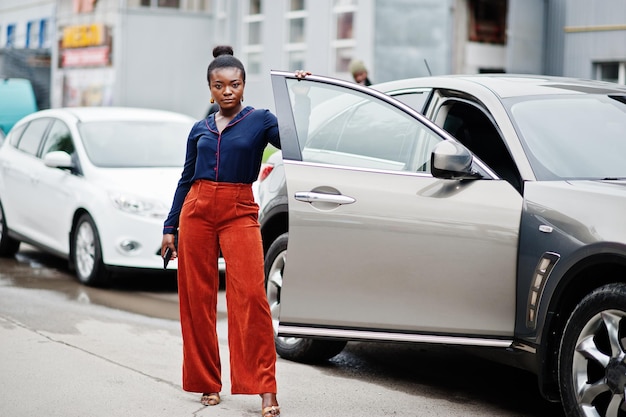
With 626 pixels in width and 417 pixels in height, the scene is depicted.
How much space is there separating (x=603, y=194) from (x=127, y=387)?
108 inches

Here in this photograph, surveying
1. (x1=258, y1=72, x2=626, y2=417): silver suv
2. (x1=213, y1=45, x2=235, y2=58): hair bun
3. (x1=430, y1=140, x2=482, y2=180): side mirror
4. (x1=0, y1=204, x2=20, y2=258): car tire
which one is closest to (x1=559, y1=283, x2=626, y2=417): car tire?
(x1=258, y1=72, x2=626, y2=417): silver suv

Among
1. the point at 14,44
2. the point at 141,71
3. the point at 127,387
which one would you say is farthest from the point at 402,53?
the point at 14,44

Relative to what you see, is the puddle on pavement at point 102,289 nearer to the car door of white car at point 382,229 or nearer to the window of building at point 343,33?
the car door of white car at point 382,229

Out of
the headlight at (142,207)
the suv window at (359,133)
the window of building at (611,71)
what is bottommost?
the headlight at (142,207)

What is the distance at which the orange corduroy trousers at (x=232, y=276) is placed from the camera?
5230 millimetres

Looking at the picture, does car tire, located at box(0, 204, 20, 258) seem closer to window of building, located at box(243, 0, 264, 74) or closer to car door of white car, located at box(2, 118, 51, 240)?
car door of white car, located at box(2, 118, 51, 240)

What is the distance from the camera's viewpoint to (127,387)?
588 cm

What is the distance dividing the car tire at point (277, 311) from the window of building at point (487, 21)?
18.8 metres

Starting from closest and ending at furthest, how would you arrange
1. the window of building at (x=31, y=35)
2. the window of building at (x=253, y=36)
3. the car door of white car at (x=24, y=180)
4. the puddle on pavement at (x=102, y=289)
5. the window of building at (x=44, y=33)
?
1. the puddle on pavement at (x=102, y=289)
2. the car door of white car at (x=24, y=180)
3. the window of building at (x=253, y=36)
4. the window of building at (x=44, y=33)
5. the window of building at (x=31, y=35)

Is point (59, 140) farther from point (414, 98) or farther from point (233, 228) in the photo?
point (233, 228)

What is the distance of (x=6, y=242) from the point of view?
37.4ft

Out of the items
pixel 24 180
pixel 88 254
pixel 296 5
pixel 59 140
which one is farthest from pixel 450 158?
pixel 296 5

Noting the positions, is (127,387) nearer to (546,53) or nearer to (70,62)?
(546,53)

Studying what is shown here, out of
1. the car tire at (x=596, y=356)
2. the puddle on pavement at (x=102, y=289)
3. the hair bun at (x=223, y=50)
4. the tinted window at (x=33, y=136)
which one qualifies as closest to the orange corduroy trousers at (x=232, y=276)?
the hair bun at (x=223, y=50)
